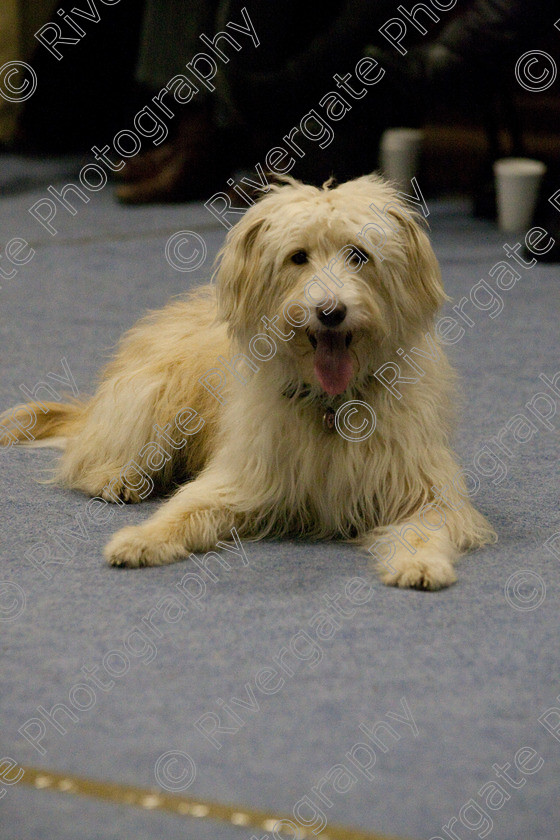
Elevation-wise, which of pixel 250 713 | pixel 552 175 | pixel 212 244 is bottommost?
pixel 212 244

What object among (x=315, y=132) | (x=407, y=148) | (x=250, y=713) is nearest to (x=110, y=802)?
(x=250, y=713)

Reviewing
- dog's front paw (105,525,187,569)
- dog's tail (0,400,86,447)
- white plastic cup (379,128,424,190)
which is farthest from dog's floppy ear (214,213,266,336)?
white plastic cup (379,128,424,190)

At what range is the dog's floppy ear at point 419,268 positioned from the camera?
2.31 m

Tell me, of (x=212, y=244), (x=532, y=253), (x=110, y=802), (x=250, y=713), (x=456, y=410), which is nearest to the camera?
(x=110, y=802)

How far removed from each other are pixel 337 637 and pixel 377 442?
20.7 inches

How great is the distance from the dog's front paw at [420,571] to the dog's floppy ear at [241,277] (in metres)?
0.60

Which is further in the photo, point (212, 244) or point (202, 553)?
point (212, 244)

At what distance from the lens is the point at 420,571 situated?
2.14 metres

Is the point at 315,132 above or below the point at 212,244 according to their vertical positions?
above

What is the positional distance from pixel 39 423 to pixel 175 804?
5.78 feet

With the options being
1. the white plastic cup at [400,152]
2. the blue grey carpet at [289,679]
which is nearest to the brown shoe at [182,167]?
the white plastic cup at [400,152]

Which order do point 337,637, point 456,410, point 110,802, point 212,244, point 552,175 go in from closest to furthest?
point 110,802, point 337,637, point 456,410, point 212,244, point 552,175

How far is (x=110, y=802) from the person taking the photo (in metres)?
1.50

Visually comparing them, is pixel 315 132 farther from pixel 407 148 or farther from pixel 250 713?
pixel 250 713
